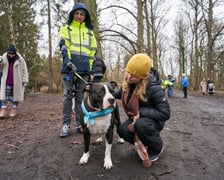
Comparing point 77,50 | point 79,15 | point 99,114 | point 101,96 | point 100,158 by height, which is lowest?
point 100,158

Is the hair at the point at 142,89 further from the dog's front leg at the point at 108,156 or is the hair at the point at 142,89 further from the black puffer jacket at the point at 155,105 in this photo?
the dog's front leg at the point at 108,156

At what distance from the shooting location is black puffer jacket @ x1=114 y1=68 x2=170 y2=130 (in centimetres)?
303

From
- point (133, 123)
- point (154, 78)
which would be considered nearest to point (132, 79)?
point (154, 78)

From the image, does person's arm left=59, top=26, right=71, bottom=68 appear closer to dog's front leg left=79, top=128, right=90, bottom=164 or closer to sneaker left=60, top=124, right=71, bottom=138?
sneaker left=60, top=124, right=71, bottom=138

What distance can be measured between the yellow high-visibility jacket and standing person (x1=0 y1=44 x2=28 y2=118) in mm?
2630

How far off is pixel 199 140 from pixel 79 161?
7.17 ft

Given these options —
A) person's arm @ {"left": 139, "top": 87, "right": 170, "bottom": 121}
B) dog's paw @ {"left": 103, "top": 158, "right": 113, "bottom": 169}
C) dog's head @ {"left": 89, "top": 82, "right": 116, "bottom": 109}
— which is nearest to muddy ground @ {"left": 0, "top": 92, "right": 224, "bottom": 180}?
dog's paw @ {"left": 103, "top": 158, "right": 113, "bottom": 169}

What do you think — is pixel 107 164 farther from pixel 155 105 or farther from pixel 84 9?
pixel 84 9

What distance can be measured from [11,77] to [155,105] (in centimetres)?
452

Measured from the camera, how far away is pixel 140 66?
3.00 m

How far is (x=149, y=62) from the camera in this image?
308 centimetres

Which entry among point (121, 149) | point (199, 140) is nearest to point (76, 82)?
point (121, 149)

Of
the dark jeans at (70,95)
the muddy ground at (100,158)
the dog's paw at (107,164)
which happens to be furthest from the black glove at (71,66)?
the dog's paw at (107,164)

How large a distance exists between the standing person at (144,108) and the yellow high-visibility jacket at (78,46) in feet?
4.03
